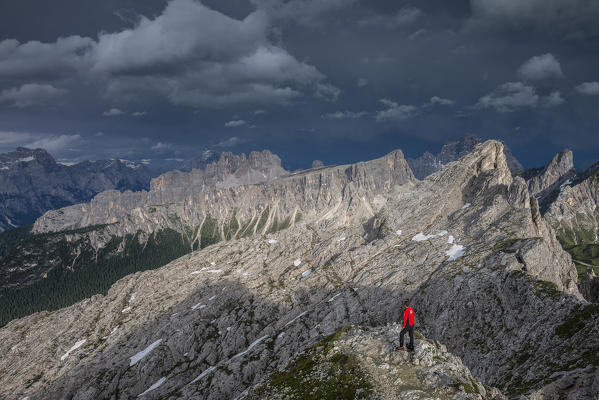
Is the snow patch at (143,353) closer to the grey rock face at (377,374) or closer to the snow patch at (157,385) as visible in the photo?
the snow patch at (157,385)

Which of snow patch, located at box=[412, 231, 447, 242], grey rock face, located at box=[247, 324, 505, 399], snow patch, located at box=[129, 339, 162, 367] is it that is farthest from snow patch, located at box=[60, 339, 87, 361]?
snow patch, located at box=[412, 231, 447, 242]

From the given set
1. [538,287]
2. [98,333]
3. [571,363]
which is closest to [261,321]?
[98,333]

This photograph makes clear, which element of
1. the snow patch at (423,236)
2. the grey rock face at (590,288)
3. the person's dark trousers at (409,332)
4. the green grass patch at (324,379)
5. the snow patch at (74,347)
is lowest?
the snow patch at (74,347)

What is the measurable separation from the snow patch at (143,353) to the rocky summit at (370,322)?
622 millimetres

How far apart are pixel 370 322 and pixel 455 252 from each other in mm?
43730

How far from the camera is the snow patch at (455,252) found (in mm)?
120194

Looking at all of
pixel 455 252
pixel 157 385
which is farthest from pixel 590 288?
pixel 157 385

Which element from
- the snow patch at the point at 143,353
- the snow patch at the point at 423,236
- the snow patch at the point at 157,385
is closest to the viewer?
the snow patch at the point at 157,385

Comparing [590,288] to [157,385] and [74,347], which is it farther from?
[74,347]

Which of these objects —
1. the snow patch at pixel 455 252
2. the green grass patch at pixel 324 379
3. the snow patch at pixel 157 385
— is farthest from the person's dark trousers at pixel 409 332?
the snow patch at pixel 157 385

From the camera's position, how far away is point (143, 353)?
134 m

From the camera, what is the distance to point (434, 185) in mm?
181125

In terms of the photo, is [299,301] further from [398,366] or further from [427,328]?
[398,366]

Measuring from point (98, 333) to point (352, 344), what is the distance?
159 meters
